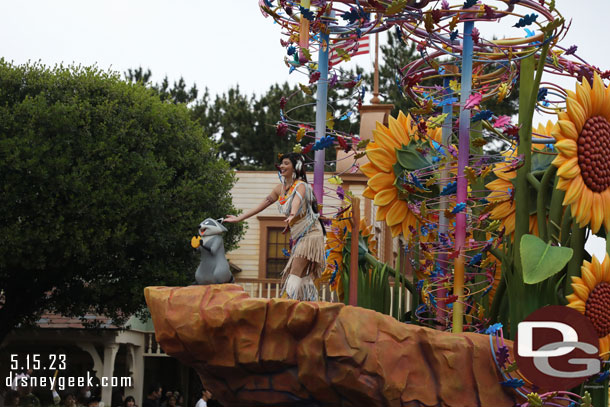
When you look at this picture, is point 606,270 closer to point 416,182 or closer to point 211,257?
point 416,182

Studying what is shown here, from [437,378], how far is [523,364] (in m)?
0.82

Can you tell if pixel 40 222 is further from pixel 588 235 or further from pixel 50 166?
pixel 588 235

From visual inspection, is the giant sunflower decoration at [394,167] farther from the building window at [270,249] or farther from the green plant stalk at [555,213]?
the building window at [270,249]

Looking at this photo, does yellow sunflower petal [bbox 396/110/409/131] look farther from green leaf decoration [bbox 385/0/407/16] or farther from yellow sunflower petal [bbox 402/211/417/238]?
green leaf decoration [bbox 385/0/407/16]

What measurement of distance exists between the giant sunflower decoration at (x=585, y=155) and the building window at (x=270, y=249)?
15620 millimetres

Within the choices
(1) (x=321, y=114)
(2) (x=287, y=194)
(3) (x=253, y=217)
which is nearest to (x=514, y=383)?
(2) (x=287, y=194)

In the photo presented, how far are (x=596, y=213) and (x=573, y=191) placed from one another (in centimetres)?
39

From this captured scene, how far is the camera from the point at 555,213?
9.51 m

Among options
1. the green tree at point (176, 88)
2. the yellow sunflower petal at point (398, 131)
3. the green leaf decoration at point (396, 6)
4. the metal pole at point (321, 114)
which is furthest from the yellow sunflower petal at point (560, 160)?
the green tree at point (176, 88)

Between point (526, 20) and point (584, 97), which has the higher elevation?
point (526, 20)

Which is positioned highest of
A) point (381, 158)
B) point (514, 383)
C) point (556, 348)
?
point (381, 158)

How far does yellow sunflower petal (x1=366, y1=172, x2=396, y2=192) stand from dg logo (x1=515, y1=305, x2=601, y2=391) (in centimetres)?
270

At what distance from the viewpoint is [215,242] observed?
28.4ft

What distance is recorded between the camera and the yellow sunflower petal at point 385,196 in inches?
423
